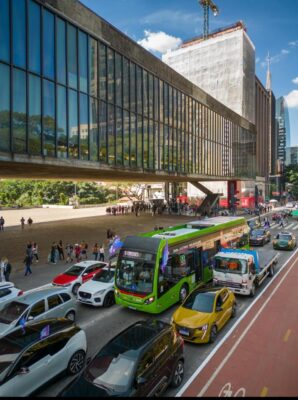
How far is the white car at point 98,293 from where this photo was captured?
1256 cm

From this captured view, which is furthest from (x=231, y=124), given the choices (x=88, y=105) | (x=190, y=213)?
(x=88, y=105)

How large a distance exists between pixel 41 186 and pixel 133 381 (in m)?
79.7

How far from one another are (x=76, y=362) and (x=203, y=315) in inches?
166

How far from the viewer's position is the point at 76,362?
8.03 m

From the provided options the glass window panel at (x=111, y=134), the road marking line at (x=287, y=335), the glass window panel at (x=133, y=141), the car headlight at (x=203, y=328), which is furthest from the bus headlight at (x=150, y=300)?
the glass window panel at (x=133, y=141)

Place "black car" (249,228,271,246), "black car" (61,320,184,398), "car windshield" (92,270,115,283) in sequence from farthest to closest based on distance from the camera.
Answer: "black car" (249,228,271,246)
"car windshield" (92,270,115,283)
"black car" (61,320,184,398)

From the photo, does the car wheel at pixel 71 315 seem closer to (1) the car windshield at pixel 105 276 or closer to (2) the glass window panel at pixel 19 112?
(1) the car windshield at pixel 105 276

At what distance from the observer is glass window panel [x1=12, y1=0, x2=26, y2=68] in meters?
18.0

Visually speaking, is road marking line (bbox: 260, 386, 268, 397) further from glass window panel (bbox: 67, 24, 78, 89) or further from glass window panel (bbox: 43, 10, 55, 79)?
glass window panel (bbox: 67, 24, 78, 89)

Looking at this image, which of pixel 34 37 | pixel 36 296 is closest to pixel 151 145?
pixel 34 37

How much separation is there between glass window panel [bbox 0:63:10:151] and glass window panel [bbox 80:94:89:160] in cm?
622

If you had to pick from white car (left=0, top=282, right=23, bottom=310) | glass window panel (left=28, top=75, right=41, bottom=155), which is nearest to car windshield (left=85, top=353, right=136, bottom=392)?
white car (left=0, top=282, right=23, bottom=310)

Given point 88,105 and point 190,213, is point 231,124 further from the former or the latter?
point 88,105

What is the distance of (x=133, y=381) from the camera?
239 inches
